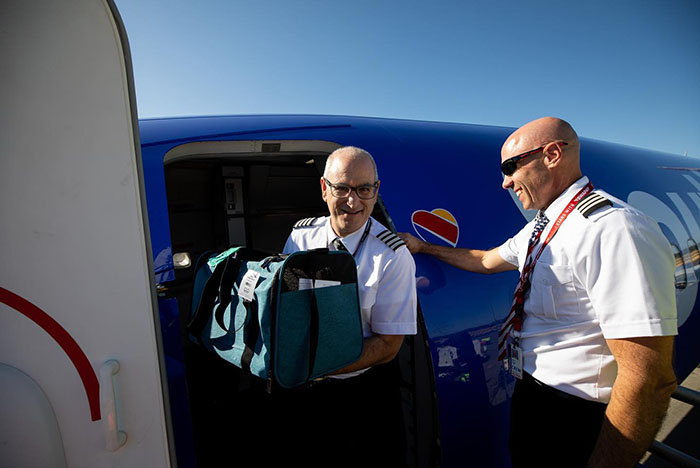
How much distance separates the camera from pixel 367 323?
1.34 m

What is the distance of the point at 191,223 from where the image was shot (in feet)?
11.1

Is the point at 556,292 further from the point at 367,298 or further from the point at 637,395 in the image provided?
the point at 367,298

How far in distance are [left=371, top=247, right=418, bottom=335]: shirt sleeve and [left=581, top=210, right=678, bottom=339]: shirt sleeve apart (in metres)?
0.63

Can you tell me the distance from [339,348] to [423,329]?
499 millimetres

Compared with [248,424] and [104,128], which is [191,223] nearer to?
[248,424]

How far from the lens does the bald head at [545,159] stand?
132 cm

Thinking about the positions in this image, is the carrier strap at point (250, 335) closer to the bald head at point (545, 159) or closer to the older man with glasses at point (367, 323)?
the older man with glasses at point (367, 323)

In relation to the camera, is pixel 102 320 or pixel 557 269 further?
pixel 557 269

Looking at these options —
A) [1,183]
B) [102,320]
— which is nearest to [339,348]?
[102,320]

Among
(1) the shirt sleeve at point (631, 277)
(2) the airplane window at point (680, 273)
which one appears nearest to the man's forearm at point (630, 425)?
(1) the shirt sleeve at point (631, 277)

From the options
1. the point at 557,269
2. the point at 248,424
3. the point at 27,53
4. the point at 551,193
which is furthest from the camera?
the point at 248,424

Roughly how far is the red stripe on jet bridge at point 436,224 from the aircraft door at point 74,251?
3.96ft

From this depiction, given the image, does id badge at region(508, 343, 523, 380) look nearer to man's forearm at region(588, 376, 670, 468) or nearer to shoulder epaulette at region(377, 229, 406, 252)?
man's forearm at region(588, 376, 670, 468)

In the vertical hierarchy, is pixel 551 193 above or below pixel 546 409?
above
